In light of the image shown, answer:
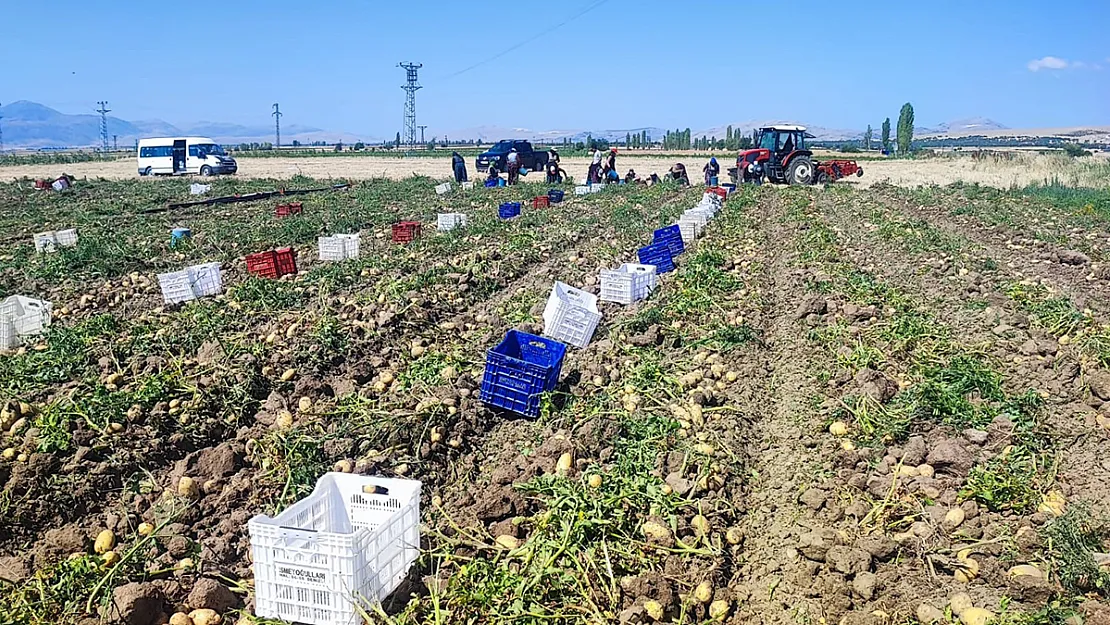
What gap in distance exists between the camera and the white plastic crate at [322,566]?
11.0ft

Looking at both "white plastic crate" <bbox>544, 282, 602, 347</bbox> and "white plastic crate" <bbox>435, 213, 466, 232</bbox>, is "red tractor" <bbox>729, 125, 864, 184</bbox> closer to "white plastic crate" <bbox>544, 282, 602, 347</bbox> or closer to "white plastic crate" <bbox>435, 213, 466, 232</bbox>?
"white plastic crate" <bbox>435, 213, 466, 232</bbox>

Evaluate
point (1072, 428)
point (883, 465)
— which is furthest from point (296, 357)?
point (1072, 428)

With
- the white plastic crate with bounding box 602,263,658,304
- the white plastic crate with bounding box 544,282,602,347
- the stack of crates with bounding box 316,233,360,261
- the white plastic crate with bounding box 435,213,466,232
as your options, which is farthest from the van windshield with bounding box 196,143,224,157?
the white plastic crate with bounding box 544,282,602,347

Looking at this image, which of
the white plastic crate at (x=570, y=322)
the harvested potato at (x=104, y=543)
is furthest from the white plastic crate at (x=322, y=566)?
the white plastic crate at (x=570, y=322)

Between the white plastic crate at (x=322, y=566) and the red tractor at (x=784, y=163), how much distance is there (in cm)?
2372

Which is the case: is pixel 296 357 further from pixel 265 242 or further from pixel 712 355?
pixel 265 242

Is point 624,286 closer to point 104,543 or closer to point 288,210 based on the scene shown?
point 104,543

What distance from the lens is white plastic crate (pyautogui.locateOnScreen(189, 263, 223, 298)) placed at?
9.26m

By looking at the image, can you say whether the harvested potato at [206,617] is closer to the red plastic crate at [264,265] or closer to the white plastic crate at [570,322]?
the white plastic crate at [570,322]

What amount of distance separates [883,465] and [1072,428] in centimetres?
149

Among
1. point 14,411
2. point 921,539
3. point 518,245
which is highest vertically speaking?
point 518,245

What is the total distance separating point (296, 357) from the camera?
22.4 feet

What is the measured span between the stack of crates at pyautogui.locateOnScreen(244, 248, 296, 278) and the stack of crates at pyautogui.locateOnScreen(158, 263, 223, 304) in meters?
0.96

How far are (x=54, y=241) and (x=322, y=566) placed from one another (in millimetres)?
12224
